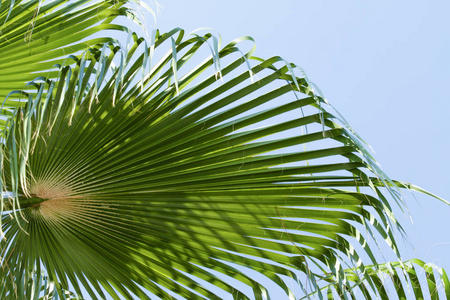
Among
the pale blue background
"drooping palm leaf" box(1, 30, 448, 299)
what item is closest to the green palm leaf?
"drooping palm leaf" box(1, 30, 448, 299)

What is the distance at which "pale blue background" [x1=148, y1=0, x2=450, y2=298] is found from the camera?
8641 millimetres

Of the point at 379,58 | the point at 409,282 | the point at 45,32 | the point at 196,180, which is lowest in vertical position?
the point at 409,282

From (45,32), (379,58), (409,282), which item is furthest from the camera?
(379,58)

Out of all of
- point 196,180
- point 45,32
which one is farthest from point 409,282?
point 45,32

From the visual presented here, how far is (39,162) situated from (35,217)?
0.19 metres

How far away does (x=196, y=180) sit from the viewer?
1985 millimetres

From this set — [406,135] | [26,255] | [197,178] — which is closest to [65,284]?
[26,255]

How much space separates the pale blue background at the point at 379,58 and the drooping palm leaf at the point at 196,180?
6.54m

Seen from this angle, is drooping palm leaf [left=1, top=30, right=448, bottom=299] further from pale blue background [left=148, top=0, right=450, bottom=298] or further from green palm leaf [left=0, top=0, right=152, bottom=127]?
pale blue background [left=148, top=0, right=450, bottom=298]

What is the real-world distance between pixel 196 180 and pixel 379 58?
7579mm

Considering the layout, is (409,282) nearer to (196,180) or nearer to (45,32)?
(196,180)

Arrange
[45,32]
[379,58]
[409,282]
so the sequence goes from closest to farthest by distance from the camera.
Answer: [409,282], [45,32], [379,58]

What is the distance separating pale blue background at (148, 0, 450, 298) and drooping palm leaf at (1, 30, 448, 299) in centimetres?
654

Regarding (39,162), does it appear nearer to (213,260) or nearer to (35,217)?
(35,217)
